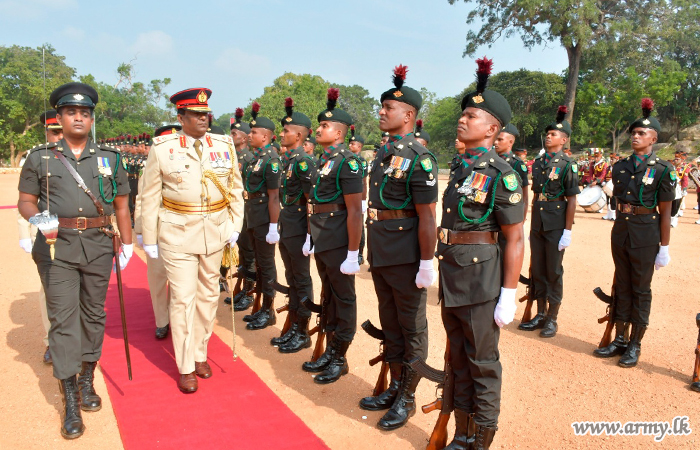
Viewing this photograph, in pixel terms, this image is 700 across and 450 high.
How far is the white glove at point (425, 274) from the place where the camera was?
341 centimetres

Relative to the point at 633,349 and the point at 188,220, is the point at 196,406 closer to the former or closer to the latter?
the point at 188,220

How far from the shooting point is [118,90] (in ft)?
180

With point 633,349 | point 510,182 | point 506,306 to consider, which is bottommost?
point 633,349

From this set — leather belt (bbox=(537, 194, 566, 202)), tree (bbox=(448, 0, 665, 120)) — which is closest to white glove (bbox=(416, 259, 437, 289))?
leather belt (bbox=(537, 194, 566, 202))

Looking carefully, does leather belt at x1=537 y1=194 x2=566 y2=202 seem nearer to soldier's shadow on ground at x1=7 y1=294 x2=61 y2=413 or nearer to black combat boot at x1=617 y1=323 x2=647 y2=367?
black combat boot at x1=617 y1=323 x2=647 y2=367

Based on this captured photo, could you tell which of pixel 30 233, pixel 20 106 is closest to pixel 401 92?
pixel 30 233

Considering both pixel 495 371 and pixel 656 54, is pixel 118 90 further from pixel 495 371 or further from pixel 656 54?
pixel 495 371

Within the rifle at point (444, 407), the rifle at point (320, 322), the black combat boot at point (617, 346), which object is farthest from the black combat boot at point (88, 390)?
the black combat boot at point (617, 346)

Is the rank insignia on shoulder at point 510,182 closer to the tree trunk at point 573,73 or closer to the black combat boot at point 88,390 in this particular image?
the black combat boot at point 88,390

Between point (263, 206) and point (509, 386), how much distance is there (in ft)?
11.0

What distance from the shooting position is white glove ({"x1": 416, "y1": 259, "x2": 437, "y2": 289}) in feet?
11.2

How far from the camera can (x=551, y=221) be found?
18.4 ft

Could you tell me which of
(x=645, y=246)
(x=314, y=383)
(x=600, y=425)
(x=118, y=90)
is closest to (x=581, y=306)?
(x=645, y=246)

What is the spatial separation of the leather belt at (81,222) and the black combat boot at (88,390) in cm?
111
